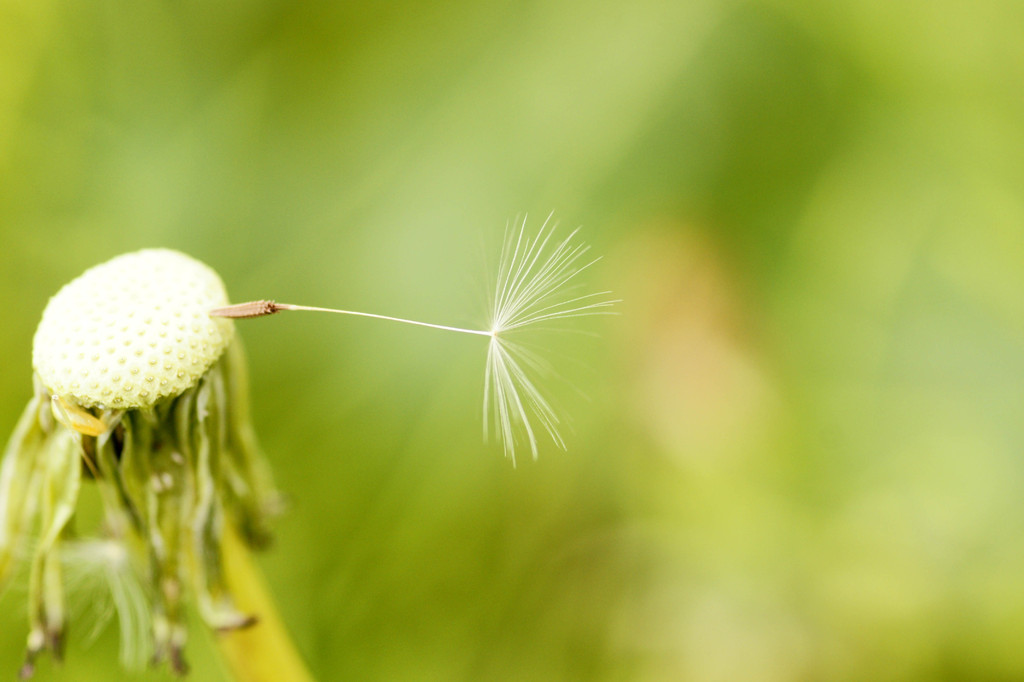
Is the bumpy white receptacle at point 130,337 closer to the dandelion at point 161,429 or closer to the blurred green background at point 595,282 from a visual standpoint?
the dandelion at point 161,429

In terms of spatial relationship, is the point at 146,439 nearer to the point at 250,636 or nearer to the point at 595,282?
the point at 250,636

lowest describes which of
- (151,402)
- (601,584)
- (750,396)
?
(601,584)

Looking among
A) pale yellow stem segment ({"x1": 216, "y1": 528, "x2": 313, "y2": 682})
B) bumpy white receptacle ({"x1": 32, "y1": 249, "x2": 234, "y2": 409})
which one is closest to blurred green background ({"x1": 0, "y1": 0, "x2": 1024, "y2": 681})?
pale yellow stem segment ({"x1": 216, "y1": 528, "x2": 313, "y2": 682})

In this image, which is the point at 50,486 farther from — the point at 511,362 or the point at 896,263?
the point at 896,263

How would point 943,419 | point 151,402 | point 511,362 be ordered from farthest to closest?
1. point 943,419
2. point 511,362
3. point 151,402

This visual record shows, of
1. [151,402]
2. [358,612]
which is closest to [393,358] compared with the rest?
[358,612]
